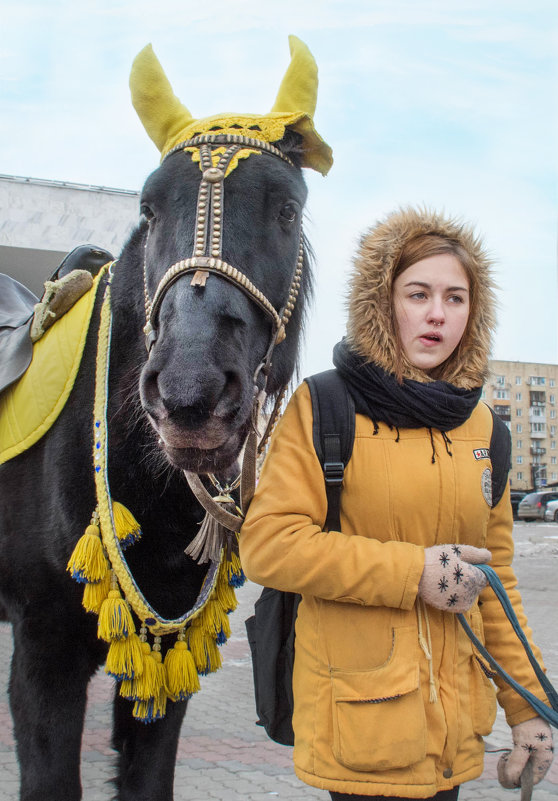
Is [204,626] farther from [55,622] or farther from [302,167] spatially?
[302,167]

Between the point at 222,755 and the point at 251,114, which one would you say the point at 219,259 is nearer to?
the point at 251,114

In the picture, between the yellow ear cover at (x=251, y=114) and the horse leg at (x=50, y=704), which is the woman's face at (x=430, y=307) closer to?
the yellow ear cover at (x=251, y=114)

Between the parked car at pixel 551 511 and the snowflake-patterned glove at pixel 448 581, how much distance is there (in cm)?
3350

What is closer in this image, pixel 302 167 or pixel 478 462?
pixel 478 462

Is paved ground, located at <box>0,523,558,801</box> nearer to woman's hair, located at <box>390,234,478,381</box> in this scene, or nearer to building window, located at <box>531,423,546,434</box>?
woman's hair, located at <box>390,234,478,381</box>

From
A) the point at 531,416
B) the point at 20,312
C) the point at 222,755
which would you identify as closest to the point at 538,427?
the point at 531,416

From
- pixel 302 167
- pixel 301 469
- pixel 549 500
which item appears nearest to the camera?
pixel 301 469

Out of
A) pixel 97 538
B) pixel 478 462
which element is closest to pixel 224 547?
pixel 97 538

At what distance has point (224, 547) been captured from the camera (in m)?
2.36

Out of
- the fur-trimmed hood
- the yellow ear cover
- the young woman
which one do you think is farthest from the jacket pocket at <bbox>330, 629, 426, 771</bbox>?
the yellow ear cover

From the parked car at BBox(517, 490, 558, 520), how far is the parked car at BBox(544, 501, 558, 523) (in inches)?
8.2

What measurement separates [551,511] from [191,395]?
34.3 metres

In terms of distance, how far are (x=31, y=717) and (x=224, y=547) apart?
2.35 feet

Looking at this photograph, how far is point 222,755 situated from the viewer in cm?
431
